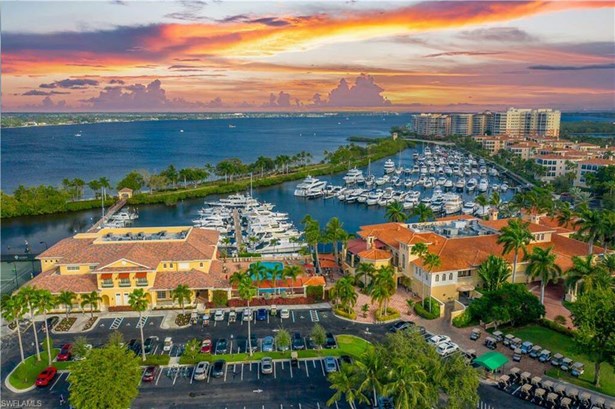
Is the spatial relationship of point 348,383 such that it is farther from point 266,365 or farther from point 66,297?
point 66,297

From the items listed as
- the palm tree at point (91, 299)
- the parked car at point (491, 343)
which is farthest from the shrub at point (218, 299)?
the parked car at point (491, 343)

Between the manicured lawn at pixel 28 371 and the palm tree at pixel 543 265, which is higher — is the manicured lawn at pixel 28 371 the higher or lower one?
the lower one

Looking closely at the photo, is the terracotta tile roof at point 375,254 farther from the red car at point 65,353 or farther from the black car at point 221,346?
the red car at point 65,353

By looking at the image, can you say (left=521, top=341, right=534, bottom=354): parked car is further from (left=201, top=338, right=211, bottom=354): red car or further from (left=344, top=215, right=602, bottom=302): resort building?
(left=201, top=338, right=211, bottom=354): red car

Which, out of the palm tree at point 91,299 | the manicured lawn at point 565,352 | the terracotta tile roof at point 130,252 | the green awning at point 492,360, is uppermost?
the terracotta tile roof at point 130,252

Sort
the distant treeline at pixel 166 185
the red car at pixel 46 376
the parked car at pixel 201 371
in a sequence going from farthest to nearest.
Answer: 1. the distant treeline at pixel 166 185
2. the parked car at pixel 201 371
3. the red car at pixel 46 376

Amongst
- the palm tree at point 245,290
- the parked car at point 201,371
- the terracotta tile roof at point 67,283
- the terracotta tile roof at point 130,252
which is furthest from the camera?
the terracotta tile roof at point 130,252

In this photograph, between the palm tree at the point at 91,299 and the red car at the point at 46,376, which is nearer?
the red car at the point at 46,376

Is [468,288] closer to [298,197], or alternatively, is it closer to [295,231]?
[295,231]
